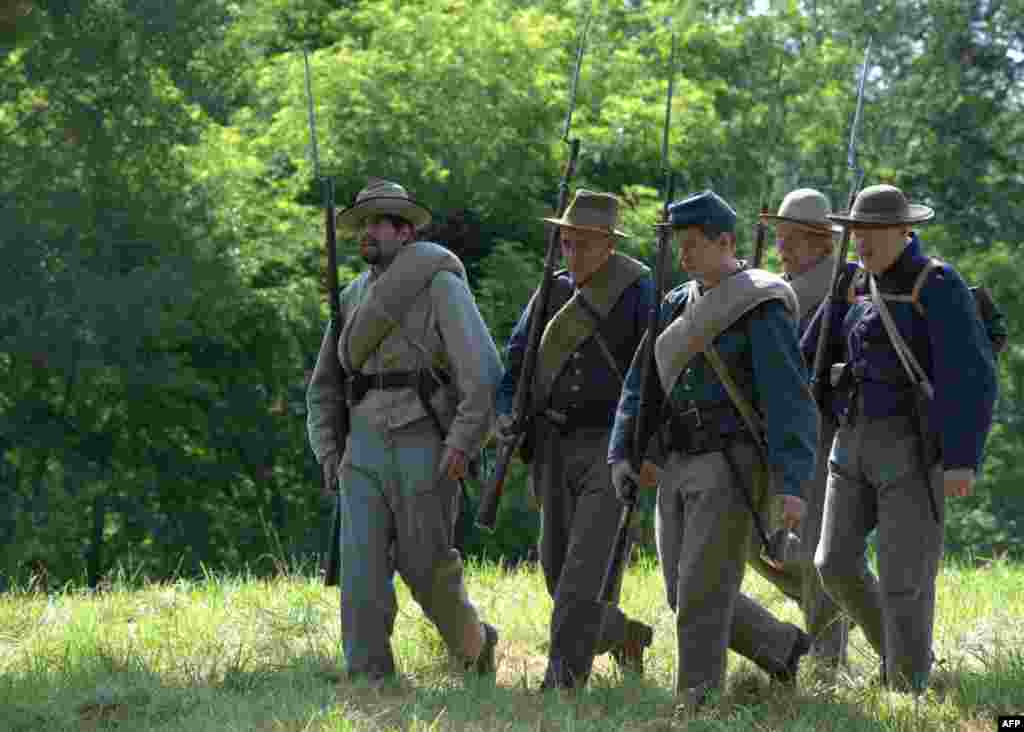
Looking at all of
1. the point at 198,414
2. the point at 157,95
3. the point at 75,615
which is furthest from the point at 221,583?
the point at 198,414

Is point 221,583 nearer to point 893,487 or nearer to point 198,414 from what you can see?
point 893,487

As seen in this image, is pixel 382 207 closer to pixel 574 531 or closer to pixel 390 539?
pixel 390 539

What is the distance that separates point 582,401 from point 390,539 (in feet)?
3.33

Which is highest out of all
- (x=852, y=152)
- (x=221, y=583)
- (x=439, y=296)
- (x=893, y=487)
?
(x=852, y=152)

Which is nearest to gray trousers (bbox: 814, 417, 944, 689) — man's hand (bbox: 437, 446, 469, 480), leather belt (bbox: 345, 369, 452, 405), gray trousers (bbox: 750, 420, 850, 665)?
gray trousers (bbox: 750, 420, 850, 665)

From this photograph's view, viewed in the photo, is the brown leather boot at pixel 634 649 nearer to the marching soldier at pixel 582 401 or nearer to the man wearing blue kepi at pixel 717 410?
the marching soldier at pixel 582 401

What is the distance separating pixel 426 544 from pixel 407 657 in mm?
702

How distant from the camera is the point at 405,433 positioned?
7793 millimetres

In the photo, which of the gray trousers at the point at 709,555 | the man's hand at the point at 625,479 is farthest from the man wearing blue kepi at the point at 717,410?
the man's hand at the point at 625,479

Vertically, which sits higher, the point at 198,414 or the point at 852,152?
the point at 852,152

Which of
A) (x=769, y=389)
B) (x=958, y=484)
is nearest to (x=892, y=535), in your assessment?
(x=958, y=484)

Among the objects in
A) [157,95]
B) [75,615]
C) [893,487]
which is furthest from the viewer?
[157,95]

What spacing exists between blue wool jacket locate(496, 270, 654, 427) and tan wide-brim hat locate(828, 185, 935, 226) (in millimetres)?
905

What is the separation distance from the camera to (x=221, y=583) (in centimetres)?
1027
